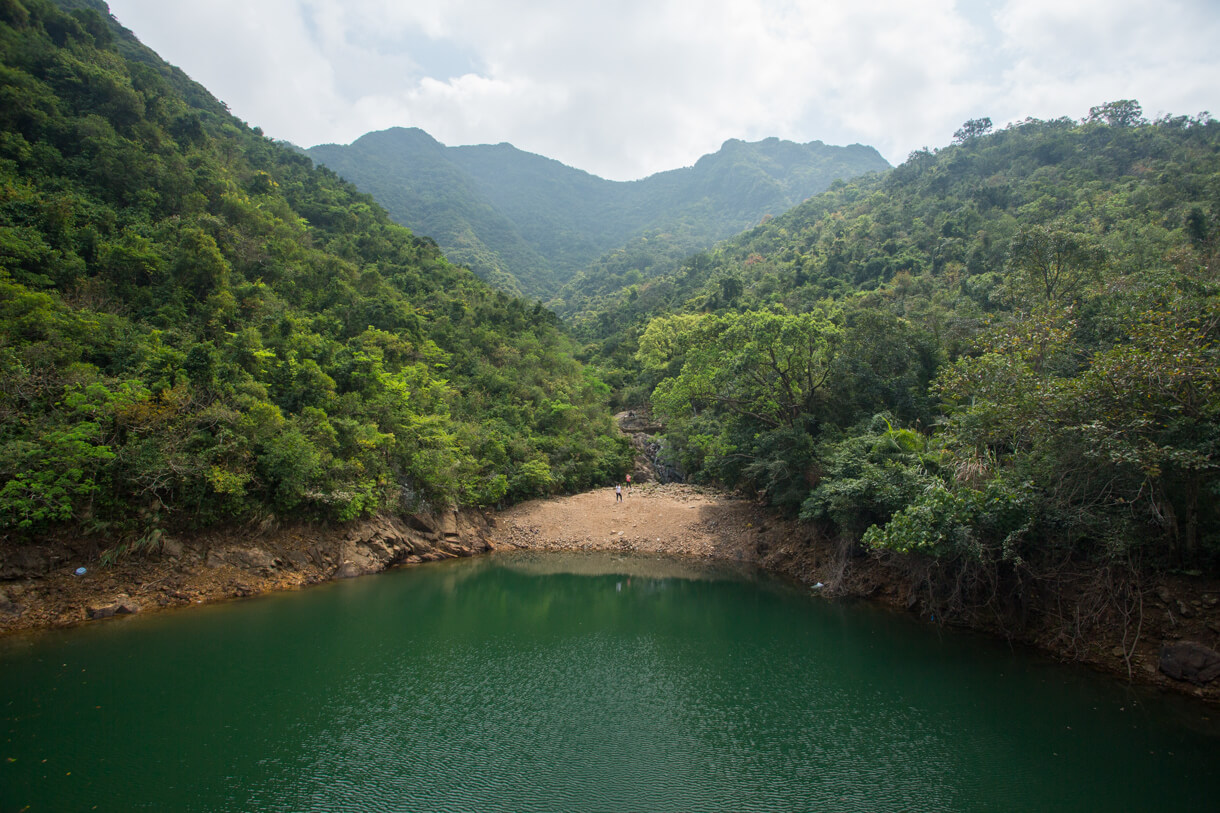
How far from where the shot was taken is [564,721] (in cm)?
1034

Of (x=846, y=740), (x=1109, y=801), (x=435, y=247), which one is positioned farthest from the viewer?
(x=435, y=247)

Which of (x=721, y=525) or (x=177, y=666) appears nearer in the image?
(x=177, y=666)

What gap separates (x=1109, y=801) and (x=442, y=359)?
3047 cm

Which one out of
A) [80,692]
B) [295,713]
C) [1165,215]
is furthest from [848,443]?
[1165,215]

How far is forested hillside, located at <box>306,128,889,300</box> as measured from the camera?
3620 inches

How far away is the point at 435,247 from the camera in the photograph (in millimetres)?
47938

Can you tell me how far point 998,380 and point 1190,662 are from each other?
20.9 ft

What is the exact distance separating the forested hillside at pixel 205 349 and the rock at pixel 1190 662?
855 inches

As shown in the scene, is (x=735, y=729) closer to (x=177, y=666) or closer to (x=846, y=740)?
(x=846, y=740)

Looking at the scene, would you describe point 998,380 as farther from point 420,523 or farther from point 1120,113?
point 1120,113

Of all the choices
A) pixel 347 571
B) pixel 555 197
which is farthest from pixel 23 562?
pixel 555 197

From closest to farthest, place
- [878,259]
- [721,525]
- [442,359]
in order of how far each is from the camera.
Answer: [721,525] < [442,359] < [878,259]

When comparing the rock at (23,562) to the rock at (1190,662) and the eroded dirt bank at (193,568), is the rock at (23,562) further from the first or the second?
the rock at (1190,662)

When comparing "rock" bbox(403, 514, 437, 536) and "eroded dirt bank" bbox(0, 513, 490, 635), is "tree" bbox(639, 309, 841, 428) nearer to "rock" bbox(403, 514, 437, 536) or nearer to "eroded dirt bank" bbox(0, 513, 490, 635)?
"rock" bbox(403, 514, 437, 536)
